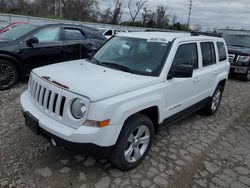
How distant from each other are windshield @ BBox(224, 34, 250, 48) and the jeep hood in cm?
876

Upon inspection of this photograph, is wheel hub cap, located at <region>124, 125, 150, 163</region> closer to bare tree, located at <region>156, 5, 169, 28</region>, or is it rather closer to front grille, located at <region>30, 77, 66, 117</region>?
front grille, located at <region>30, 77, 66, 117</region>

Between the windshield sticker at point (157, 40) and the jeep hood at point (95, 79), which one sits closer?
the jeep hood at point (95, 79)

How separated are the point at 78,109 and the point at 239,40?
398 inches

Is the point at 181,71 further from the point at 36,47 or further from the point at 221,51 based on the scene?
the point at 36,47

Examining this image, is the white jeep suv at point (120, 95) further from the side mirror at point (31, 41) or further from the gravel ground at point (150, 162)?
the side mirror at point (31, 41)

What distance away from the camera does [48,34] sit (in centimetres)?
616

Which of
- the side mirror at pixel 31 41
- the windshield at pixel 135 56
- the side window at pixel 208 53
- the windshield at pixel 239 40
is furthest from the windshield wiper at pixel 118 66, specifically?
the windshield at pixel 239 40

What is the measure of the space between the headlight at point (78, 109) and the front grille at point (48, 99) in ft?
0.48

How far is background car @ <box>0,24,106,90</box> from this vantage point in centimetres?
540

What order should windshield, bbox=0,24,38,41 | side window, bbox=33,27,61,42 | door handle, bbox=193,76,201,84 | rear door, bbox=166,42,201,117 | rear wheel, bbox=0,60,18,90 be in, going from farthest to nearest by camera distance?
side window, bbox=33,27,61,42 → windshield, bbox=0,24,38,41 → rear wheel, bbox=0,60,18,90 → door handle, bbox=193,76,201,84 → rear door, bbox=166,42,201,117

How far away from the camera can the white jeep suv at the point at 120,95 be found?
2.34 metres

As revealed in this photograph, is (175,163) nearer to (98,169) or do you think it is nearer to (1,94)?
(98,169)

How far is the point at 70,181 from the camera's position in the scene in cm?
266

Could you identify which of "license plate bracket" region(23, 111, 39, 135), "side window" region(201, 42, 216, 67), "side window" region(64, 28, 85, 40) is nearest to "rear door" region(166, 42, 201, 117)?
"side window" region(201, 42, 216, 67)
